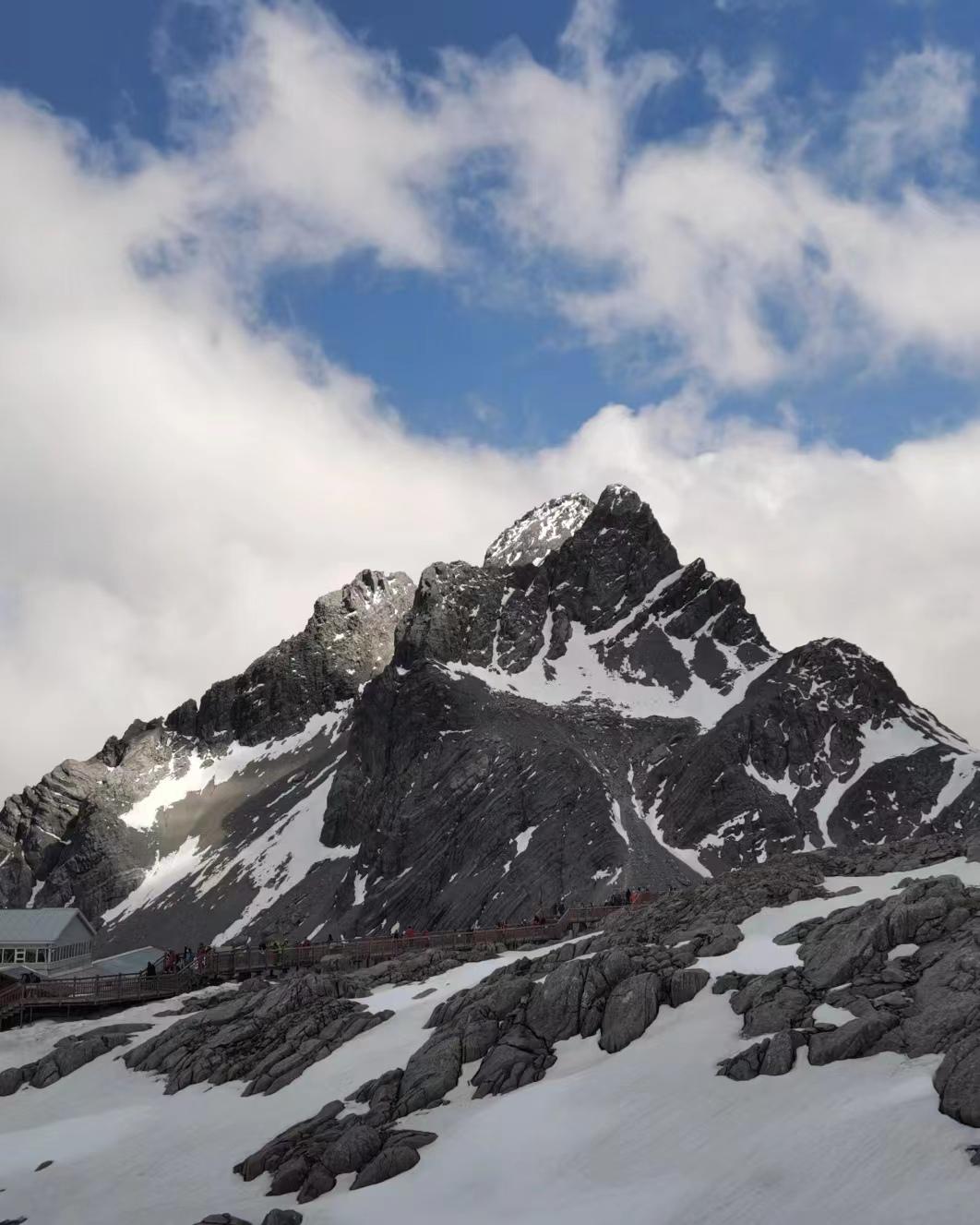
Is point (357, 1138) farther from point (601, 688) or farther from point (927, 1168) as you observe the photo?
point (601, 688)

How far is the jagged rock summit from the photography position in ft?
328

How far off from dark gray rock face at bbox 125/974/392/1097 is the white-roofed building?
89.0ft

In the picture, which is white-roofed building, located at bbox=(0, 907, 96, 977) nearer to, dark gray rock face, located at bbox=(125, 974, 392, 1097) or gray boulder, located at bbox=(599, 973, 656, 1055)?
dark gray rock face, located at bbox=(125, 974, 392, 1097)

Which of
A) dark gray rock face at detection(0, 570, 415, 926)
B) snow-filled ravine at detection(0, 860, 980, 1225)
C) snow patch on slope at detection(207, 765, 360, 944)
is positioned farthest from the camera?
dark gray rock face at detection(0, 570, 415, 926)

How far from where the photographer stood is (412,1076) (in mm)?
26234

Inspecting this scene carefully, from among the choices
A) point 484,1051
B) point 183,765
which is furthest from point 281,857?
point 484,1051

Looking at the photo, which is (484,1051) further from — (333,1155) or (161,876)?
(161,876)

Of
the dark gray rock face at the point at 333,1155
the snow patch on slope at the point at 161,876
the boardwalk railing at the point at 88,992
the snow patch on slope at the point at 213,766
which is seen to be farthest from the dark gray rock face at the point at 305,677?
the dark gray rock face at the point at 333,1155

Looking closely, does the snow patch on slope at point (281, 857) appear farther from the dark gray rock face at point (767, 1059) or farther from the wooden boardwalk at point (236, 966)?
the dark gray rock face at point (767, 1059)

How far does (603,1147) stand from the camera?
20.2m

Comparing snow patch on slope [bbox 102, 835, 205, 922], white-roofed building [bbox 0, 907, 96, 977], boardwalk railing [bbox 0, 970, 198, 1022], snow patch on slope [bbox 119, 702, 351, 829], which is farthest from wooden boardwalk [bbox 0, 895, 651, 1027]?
snow patch on slope [bbox 119, 702, 351, 829]

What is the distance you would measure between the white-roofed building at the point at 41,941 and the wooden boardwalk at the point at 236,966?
1357 cm

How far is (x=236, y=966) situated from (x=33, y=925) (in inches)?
819

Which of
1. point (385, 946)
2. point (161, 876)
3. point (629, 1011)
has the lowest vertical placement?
point (629, 1011)
